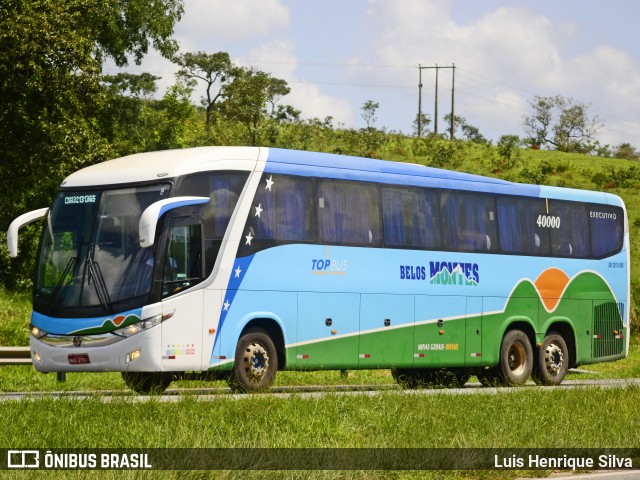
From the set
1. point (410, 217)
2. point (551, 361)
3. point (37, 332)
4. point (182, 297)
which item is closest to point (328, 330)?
point (410, 217)

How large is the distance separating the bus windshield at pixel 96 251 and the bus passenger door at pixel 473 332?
7.26 m

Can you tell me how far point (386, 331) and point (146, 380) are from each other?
14.2ft

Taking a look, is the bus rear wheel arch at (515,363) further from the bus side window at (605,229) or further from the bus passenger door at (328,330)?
the bus passenger door at (328,330)

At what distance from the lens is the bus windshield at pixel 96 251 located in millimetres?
16703

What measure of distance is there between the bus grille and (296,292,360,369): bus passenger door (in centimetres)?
709

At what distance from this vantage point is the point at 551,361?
23.6 m

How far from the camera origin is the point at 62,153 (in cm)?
3319

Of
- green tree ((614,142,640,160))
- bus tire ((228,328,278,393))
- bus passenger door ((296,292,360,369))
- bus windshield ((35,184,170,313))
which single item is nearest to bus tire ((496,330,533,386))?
bus passenger door ((296,292,360,369))

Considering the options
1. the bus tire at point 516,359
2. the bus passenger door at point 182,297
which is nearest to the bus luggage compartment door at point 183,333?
the bus passenger door at point 182,297

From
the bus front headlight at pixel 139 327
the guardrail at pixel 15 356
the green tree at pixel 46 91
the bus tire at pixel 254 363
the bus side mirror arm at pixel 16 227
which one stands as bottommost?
the guardrail at pixel 15 356

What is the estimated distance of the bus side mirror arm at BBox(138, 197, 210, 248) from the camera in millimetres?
15977

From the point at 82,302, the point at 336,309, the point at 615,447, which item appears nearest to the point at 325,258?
the point at 336,309

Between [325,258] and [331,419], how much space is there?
6395 mm

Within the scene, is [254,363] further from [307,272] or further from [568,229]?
[568,229]
